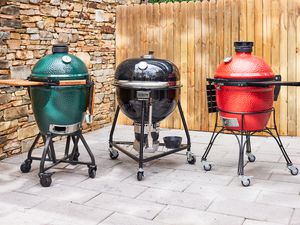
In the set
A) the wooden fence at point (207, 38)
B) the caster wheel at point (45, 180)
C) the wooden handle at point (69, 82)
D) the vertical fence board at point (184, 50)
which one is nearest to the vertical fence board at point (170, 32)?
the wooden fence at point (207, 38)

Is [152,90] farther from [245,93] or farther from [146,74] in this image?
[245,93]

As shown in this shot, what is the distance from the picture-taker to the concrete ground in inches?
118

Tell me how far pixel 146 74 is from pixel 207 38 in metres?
2.25

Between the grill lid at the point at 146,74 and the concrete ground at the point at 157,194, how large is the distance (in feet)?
2.83

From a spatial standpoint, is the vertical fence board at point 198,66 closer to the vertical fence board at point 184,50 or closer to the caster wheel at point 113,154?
the vertical fence board at point 184,50

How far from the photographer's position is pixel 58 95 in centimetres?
380

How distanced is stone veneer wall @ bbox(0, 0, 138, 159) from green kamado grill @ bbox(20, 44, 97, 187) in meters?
0.93

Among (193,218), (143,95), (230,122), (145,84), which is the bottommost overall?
(193,218)

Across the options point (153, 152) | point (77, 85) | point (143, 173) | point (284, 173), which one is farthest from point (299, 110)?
point (77, 85)

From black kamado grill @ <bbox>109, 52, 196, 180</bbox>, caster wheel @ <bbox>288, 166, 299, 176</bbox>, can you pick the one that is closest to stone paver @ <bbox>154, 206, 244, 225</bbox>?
black kamado grill @ <bbox>109, 52, 196, 180</bbox>

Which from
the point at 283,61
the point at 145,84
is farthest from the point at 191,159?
the point at 283,61

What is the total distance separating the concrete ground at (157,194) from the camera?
118 inches

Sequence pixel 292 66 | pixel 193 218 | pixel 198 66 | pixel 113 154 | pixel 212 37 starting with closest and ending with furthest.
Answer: pixel 193 218, pixel 113 154, pixel 292 66, pixel 212 37, pixel 198 66

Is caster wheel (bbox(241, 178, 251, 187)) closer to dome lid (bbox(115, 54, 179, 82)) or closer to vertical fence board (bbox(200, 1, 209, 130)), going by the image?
dome lid (bbox(115, 54, 179, 82))
